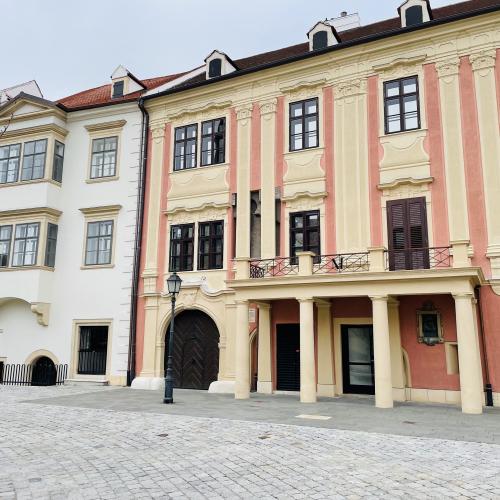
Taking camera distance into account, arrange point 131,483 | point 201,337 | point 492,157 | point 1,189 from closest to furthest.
Result: point 131,483 < point 492,157 < point 201,337 < point 1,189

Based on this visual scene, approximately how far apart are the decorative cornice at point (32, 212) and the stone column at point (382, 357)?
13.5 metres

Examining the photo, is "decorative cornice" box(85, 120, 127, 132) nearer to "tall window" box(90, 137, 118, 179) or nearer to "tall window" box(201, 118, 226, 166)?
"tall window" box(90, 137, 118, 179)

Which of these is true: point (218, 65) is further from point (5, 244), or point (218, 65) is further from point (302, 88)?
point (5, 244)

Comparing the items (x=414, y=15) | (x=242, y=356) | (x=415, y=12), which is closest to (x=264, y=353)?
(x=242, y=356)

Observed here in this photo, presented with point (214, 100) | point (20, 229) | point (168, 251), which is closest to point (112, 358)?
point (168, 251)

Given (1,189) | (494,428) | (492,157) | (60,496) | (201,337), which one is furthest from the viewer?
(1,189)

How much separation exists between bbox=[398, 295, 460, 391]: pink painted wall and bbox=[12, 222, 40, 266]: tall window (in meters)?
14.3

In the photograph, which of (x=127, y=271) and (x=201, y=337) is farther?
(x=127, y=271)

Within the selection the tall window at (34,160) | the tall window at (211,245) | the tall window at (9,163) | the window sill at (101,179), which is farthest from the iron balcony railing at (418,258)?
the tall window at (9,163)

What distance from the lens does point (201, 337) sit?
1786cm

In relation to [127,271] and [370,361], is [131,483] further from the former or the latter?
[127,271]

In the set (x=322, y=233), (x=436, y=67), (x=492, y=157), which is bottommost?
(x=322, y=233)

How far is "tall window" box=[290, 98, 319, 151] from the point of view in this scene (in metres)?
17.3

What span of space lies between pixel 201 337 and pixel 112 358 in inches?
145
